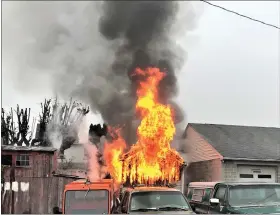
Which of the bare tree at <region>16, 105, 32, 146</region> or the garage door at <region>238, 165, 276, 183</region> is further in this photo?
the garage door at <region>238, 165, 276, 183</region>

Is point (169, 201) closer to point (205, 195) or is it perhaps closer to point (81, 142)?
point (205, 195)

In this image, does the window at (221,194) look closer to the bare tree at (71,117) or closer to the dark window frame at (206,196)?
the dark window frame at (206,196)

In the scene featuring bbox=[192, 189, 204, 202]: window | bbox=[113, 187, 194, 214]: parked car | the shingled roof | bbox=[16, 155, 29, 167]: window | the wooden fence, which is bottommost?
the wooden fence

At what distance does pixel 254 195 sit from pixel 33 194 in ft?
31.3

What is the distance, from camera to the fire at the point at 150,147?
12273mm

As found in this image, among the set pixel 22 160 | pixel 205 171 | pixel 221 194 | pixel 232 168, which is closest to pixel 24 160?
pixel 22 160

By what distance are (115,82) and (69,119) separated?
175cm

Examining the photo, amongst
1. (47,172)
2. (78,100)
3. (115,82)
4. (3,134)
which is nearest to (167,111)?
(115,82)

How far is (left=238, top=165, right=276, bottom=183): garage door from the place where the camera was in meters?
16.1

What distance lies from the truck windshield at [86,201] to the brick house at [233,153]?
7.18m

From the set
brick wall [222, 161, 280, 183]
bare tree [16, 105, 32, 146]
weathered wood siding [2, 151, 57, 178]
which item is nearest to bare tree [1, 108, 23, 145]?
bare tree [16, 105, 32, 146]

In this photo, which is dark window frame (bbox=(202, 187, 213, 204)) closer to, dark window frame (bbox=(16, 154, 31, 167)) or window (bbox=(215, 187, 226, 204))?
window (bbox=(215, 187, 226, 204))

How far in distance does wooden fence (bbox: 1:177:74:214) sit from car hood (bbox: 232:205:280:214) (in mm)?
8918

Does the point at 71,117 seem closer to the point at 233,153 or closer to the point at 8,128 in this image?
the point at 8,128
